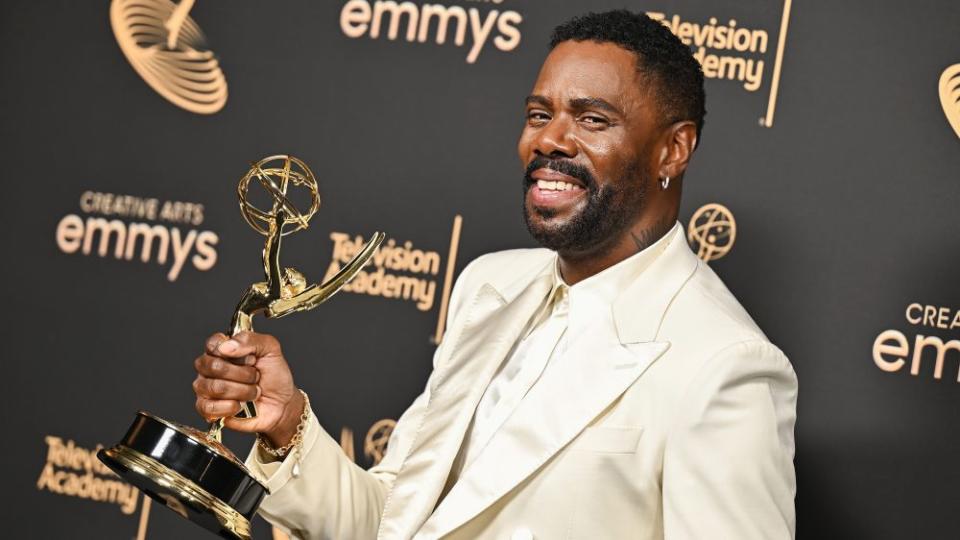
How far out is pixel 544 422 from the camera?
1.73 m

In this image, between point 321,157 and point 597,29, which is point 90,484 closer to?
point 321,157

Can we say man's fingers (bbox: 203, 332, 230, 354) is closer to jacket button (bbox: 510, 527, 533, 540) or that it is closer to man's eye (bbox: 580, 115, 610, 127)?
jacket button (bbox: 510, 527, 533, 540)

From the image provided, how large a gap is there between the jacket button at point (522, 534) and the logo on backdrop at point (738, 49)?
1215 millimetres

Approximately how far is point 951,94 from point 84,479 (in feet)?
7.44

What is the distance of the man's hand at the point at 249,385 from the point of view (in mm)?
1613

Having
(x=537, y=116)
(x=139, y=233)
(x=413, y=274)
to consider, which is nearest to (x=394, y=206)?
(x=413, y=274)

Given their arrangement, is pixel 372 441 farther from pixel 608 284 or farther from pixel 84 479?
pixel 608 284

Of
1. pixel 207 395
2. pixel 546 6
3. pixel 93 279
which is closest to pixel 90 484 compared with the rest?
pixel 93 279

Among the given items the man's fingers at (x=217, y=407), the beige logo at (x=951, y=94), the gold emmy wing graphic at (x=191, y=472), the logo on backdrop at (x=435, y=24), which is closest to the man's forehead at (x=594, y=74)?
the gold emmy wing graphic at (x=191, y=472)

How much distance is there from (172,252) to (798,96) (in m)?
1.56

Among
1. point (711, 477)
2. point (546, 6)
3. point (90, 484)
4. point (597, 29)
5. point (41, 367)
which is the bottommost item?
point (90, 484)

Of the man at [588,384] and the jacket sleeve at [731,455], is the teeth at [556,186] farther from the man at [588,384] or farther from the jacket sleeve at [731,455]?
the jacket sleeve at [731,455]

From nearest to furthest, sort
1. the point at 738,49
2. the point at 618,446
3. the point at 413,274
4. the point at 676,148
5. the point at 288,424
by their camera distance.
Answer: the point at 618,446 → the point at 288,424 → the point at 676,148 → the point at 738,49 → the point at 413,274

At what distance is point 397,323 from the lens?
2.74 m
